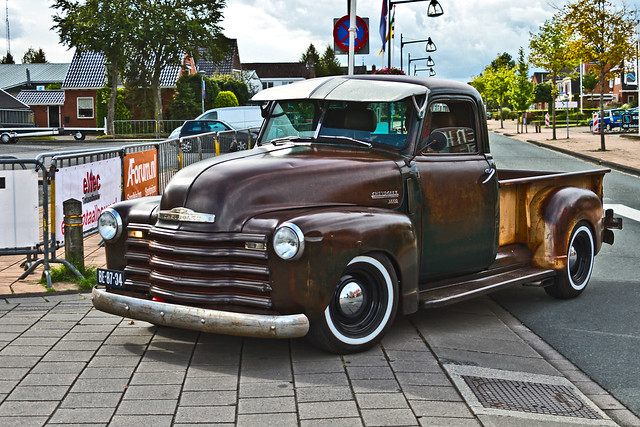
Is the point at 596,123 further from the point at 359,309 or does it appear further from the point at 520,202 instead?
the point at 359,309

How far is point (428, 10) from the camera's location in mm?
28031

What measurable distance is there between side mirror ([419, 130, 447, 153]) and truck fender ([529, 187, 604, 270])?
1496mm

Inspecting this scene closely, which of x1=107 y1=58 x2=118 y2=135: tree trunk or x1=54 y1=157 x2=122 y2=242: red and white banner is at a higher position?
x1=107 y1=58 x2=118 y2=135: tree trunk

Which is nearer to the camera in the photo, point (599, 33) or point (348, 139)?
point (348, 139)

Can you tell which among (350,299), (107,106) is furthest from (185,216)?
(107,106)

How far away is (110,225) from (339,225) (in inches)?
72.3

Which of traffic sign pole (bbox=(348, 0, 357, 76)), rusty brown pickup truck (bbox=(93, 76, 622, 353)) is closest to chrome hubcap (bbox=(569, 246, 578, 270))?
rusty brown pickup truck (bbox=(93, 76, 622, 353))

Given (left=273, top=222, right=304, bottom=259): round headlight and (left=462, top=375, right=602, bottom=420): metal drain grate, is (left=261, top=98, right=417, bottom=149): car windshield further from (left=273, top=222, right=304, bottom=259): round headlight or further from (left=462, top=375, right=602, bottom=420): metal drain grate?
(left=462, top=375, right=602, bottom=420): metal drain grate

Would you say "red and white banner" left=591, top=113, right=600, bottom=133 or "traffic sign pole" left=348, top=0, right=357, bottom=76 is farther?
"red and white banner" left=591, top=113, right=600, bottom=133

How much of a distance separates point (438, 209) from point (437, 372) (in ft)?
5.01

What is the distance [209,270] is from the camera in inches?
204

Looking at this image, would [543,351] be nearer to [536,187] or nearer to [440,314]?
[440,314]

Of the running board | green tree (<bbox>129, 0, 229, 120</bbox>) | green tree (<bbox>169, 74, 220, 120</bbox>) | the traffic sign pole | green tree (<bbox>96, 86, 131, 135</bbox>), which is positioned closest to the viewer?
the running board

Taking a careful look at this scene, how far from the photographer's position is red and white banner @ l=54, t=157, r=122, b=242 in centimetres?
848
